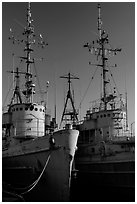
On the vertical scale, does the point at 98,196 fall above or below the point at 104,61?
below

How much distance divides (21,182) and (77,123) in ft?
34.0

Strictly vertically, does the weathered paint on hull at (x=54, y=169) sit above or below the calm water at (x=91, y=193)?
above

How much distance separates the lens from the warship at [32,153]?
562 inches

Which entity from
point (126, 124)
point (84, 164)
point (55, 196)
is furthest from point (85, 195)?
point (126, 124)

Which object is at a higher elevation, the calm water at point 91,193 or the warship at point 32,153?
the warship at point 32,153

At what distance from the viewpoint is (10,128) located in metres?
20.5

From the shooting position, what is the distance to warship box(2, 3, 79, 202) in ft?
46.8

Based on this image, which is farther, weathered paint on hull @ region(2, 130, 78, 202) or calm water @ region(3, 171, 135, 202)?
calm water @ region(3, 171, 135, 202)

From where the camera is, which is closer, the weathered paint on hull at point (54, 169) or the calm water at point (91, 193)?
the weathered paint on hull at point (54, 169)

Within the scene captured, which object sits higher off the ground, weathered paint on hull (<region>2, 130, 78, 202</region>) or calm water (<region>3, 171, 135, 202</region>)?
weathered paint on hull (<region>2, 130, 78, 202</region>)

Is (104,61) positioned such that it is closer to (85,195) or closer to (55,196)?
(85,195)

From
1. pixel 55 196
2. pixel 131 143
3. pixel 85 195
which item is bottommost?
pixel 85 195

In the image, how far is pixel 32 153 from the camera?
15750 millimetres

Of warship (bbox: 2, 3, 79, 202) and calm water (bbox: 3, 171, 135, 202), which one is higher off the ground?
warship (bbox: 2, 3, 79, 202)
